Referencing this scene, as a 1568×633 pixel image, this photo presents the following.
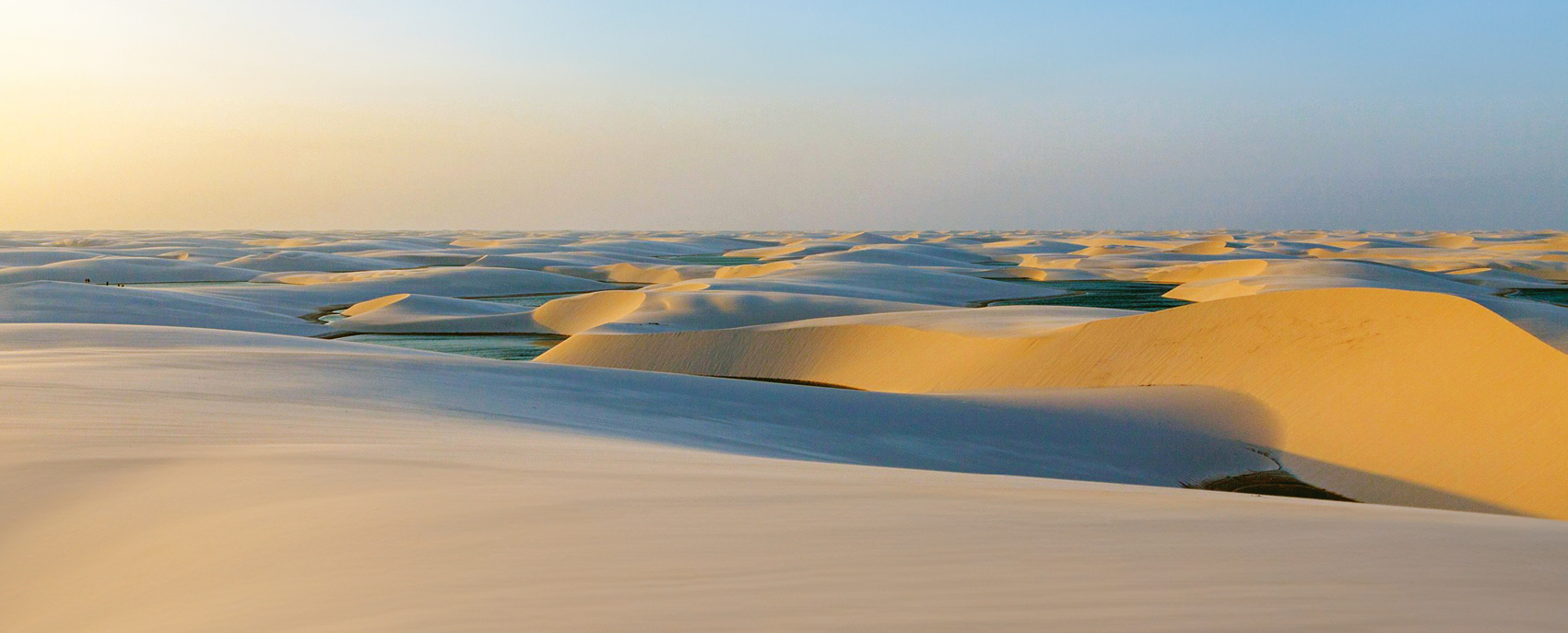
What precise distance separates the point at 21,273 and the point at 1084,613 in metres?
37.2

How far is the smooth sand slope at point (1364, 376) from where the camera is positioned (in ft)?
23.9

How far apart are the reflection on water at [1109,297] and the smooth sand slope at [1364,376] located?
460 inches

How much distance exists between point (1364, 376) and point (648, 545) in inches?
319

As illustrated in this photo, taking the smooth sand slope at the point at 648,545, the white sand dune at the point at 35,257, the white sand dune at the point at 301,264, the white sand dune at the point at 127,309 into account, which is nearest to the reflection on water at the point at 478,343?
the white sand dune at the point at 127,309

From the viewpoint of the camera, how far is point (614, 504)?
9.02ft

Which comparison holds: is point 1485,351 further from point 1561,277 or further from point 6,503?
point 1561,277

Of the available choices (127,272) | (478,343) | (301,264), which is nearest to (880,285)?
(478,343)

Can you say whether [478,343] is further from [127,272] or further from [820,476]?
[127,272]

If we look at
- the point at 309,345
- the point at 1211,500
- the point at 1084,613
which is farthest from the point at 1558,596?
the point at 309,345

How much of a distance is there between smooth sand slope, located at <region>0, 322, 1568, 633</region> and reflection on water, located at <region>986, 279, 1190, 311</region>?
20589 millimetres

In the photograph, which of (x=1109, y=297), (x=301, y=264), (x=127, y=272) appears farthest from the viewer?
(x=301, y=264)

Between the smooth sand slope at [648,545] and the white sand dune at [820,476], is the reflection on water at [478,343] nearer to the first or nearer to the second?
the white sand dune at [820,476]

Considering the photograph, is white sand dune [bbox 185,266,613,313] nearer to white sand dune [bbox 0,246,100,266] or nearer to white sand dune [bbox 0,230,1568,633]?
white sand dune [bbox 0,246,100,266]

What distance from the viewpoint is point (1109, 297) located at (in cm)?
2894
